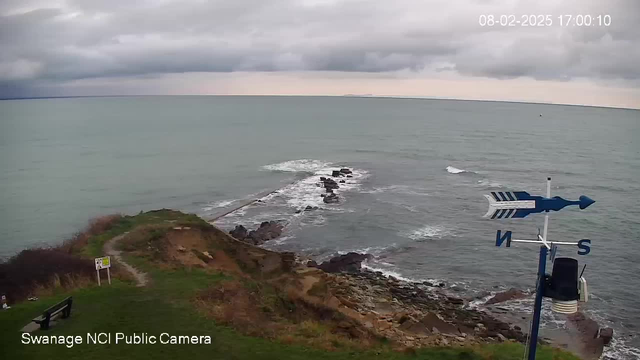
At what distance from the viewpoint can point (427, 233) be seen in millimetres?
40969

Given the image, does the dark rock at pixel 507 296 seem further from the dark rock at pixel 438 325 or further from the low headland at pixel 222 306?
the dark rock at pixel 438 325

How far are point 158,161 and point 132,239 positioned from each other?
5601 cm

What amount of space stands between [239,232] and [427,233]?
54.1 feet

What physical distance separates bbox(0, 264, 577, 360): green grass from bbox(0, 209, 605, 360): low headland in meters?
0.04

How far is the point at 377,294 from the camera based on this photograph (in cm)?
2897

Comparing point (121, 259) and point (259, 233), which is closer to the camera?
point (121, 259)

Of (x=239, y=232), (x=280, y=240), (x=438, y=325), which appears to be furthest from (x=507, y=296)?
(x=239, y=232)

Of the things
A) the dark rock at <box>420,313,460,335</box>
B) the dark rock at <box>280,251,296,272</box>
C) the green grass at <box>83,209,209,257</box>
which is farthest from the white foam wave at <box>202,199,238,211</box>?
the dark rock at <box>420,313,460,335</box>

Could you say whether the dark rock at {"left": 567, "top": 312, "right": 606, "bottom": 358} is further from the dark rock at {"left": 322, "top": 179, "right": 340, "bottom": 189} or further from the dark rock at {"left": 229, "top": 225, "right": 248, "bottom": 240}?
the dark rock at {"left": 322, "top": 179, "right": 340, "bottom": 189}

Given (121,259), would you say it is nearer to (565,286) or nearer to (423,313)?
(423,313)

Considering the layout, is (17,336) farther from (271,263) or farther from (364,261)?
(364,261)

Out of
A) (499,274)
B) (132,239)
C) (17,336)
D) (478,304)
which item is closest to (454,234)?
(499,274)

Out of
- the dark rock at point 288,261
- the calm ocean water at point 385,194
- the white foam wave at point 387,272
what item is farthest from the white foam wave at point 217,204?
the white foam wave at point 387,272

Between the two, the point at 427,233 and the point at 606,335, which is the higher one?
the point at 427,233
